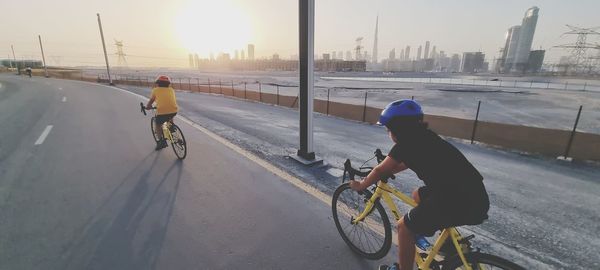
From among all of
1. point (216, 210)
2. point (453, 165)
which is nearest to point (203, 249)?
point (216, 210)

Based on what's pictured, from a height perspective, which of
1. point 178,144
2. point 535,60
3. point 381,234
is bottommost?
point 381,234

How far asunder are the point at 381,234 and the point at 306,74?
324 cm

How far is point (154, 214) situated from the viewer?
379 cm

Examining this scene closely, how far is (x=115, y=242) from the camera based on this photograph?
3164 mm

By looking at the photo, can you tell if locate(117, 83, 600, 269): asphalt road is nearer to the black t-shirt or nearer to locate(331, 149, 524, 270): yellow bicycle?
locate(331, 149, 524, 270): yellow bicycle

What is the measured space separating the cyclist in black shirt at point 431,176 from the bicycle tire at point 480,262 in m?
0.25

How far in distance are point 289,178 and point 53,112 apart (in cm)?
1271

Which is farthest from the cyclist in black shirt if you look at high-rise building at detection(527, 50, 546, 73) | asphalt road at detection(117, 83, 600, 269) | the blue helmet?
high-rise building at detection(527, 50, 546, 73)

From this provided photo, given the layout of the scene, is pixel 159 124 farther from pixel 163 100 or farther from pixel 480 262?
pixel 480 262

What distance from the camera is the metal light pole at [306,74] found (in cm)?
503

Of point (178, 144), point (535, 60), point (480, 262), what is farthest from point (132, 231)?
point (535, 60)

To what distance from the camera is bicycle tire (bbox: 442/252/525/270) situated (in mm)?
1873

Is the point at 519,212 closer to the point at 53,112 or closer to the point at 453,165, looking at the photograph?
the point at 453,165

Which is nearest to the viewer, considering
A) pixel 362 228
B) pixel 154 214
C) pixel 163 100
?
pixel 362 228
